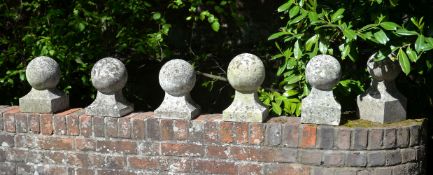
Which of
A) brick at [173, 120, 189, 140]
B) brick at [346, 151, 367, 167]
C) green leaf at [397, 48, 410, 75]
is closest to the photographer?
green leaf at [397, 48, 410, 75]

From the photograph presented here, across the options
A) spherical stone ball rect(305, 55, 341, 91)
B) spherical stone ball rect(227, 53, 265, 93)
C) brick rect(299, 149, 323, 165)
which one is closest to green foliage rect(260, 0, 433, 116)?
spherical stone ball rect(305, 55, 341, 91)

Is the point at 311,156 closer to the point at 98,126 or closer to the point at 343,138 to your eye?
the point at 343,138

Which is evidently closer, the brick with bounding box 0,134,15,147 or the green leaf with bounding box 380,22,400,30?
the green leaf with bounding box 380,22,400,30

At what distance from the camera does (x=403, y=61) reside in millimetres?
3023

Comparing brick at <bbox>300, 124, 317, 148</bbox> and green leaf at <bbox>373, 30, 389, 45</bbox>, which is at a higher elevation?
green leaf at <bbox>373, 30, 389, 45</bbox>

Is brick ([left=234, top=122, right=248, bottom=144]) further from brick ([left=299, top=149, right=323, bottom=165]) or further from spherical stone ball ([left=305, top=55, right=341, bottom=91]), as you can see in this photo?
spherical stone ball ([left=305, top=55, right=341, bottom=91])

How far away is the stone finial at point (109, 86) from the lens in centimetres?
335

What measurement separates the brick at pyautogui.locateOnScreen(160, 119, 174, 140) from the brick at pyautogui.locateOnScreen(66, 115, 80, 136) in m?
0.59

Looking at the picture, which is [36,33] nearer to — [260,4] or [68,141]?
[68,141]

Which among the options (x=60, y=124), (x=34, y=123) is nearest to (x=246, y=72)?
(x=60, y=124)

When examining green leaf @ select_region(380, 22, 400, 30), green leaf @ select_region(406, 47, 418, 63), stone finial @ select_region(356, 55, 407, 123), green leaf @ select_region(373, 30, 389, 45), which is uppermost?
green leaf @ select_region(380, 22, 400, 30)

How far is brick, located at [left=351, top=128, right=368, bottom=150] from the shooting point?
3061 millimetres

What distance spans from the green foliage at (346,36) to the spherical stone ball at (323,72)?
17 cm

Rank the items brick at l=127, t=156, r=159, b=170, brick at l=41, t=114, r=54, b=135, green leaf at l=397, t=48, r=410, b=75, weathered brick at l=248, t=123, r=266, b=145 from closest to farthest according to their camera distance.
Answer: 1. green leaf at l=397, t=48, r=410, b=75
2. weathered brick at l=248, t=123, r=266, b=145
3. brick at l=127, t=156, r=159, b=170
4. brick at l=41, t=114, r=54, b=135
